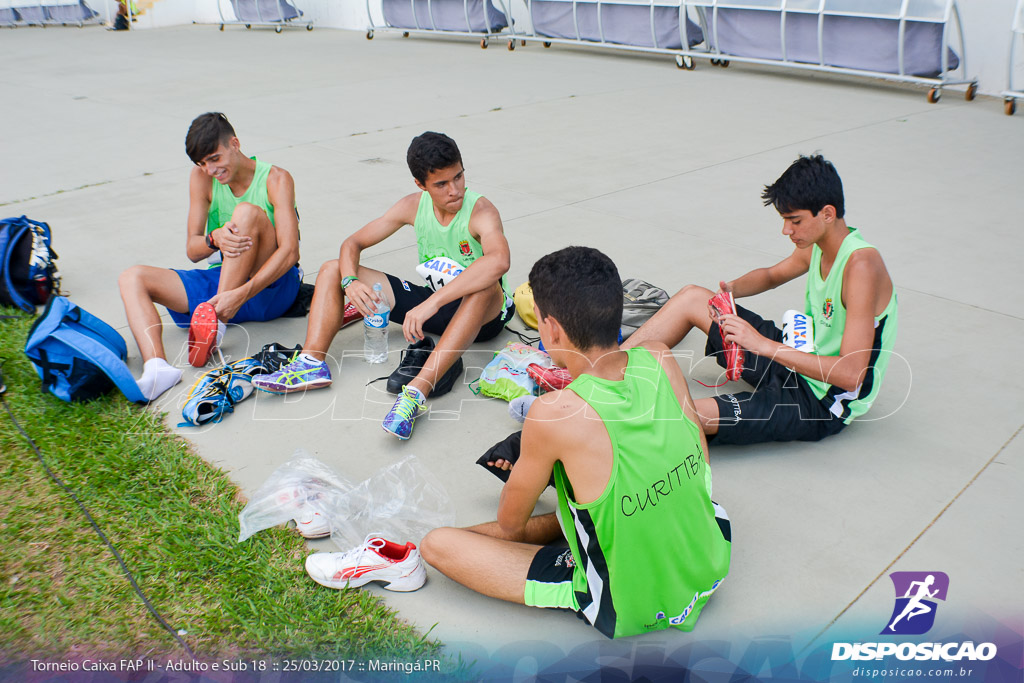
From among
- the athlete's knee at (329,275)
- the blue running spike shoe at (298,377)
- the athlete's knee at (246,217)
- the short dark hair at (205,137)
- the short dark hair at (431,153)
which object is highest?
the short dark hair at (205,137)

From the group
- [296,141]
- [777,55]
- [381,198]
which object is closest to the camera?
[381,198]

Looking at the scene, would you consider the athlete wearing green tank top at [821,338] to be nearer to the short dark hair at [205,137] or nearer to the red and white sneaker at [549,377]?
the red and white sneaker at [549,377]

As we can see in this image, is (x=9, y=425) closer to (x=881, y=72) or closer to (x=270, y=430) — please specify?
(x=270, y=430)

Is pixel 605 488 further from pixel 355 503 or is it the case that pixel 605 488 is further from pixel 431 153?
pixel 431 153

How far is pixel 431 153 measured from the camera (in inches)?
141

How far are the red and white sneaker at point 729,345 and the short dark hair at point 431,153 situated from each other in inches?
50.5

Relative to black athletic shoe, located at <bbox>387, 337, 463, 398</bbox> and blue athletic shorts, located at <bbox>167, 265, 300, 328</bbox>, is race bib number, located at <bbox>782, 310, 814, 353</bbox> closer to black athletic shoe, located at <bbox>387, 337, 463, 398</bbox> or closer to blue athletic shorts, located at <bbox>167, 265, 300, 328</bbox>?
black athletic shoe, located at <bbox>387, 337, 463, 398</bbox>

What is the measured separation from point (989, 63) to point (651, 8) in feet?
15.2

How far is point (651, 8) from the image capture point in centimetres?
1214

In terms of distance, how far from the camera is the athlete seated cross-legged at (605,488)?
2.04 m

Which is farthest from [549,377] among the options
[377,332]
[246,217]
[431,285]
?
[246,217]

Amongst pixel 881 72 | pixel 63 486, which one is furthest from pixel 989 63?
pixel 63 486

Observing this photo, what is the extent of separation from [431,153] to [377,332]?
0.96 meters

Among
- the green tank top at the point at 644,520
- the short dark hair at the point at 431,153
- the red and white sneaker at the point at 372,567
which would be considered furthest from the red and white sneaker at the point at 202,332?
the green tank top at the point at 644,520
